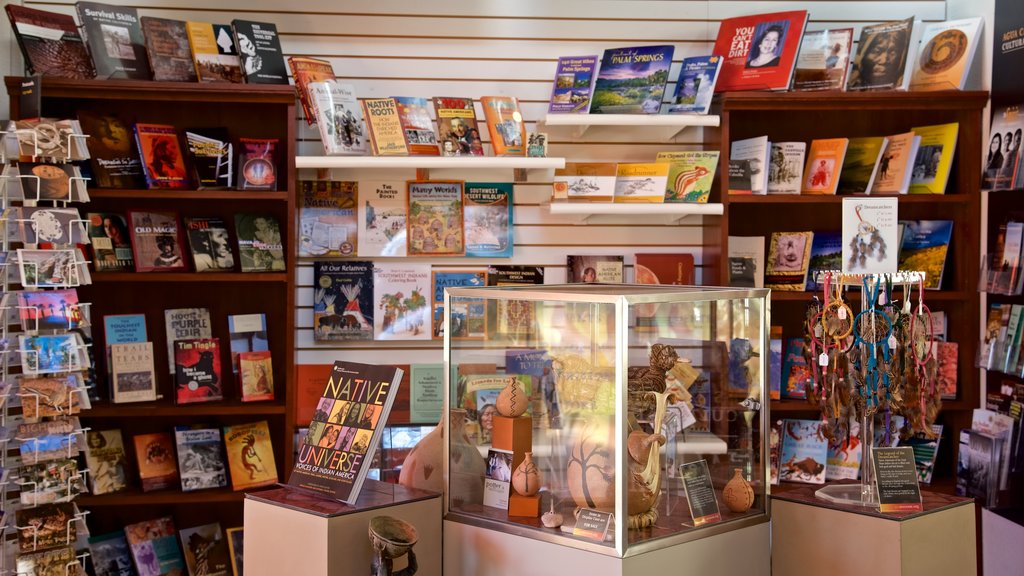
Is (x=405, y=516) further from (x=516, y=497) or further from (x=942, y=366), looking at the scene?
(x=942, y=366)

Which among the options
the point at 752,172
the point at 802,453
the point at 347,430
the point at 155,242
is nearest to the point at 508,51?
the point at 752,172

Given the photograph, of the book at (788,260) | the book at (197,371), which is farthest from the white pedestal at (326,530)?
the book at (788,260)

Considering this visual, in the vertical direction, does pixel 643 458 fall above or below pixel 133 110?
below

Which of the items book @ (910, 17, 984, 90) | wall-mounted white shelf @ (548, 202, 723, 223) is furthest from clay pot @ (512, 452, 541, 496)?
book @ (910, 17, 984, 90)

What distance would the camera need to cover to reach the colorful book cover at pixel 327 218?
3.93m

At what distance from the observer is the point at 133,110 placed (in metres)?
3.86

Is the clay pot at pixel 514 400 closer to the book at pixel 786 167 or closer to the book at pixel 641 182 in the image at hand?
the book at pixel 641 182

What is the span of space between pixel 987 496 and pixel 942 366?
60 cm

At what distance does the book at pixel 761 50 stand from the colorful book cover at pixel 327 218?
5.60 ft

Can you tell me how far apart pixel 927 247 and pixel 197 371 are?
10.5 feet

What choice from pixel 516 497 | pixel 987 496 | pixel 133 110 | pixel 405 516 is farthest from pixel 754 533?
pixel 133 110

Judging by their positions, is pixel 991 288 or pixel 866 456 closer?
pixel 866 456

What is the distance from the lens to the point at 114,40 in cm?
362

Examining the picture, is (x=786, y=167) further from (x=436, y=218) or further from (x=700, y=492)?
(x=700, y=492)
